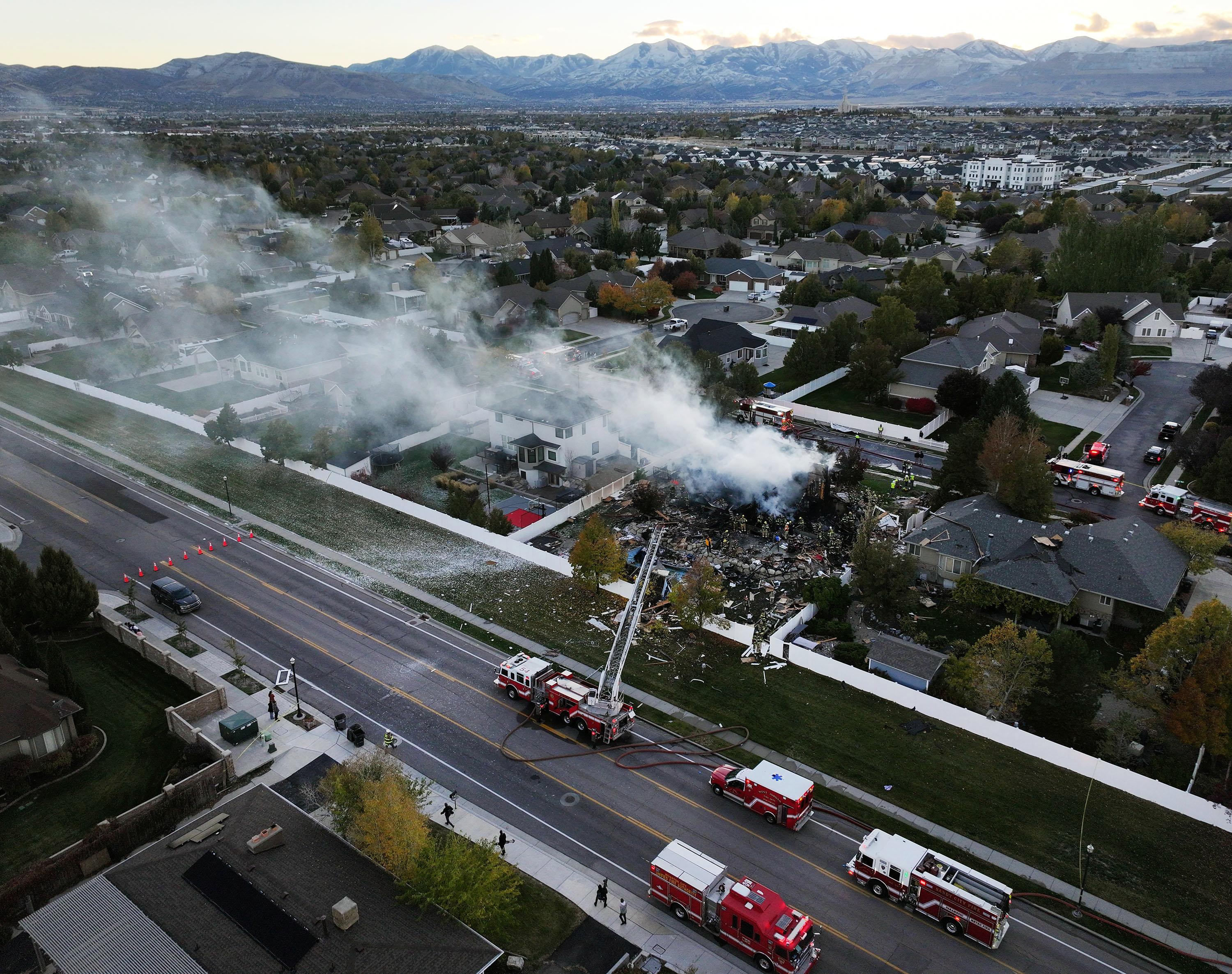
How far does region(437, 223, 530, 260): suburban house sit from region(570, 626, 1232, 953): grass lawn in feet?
275

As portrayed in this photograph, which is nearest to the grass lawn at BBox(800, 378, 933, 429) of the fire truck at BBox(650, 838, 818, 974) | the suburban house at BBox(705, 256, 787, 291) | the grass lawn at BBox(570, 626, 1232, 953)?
the grass lawn at BBox(570, 626, 1232, 953)

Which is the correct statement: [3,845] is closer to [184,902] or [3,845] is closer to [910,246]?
[184,902]

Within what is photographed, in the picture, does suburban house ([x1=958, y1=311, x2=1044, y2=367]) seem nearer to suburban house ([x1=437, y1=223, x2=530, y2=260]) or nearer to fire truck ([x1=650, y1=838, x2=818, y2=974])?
fire truck ([x1=650, y1=838, x2=818, y2=974])

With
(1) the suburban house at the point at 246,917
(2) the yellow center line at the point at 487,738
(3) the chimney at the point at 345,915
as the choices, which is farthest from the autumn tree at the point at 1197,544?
(3) the chimney at the point at 345,915

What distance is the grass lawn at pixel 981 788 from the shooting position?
2331cm

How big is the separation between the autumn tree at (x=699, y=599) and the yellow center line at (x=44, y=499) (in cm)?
3038

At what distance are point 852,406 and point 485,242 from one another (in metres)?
64.1

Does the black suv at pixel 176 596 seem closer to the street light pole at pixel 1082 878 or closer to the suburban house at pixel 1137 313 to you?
the street light pole at pixel 1082 878

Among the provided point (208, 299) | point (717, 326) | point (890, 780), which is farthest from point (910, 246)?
point (890, 780)

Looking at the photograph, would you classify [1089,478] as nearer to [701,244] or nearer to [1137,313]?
[1137,313]

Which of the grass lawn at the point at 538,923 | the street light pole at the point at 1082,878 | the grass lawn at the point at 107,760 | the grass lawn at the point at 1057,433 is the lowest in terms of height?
the street light pole at the point at 1082,878

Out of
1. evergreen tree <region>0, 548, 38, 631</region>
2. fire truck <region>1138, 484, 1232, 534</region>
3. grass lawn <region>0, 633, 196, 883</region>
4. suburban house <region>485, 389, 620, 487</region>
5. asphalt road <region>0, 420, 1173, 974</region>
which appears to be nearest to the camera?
asphalt road <region>0, 420, 1173, 974</region>

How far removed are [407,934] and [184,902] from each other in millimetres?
5249

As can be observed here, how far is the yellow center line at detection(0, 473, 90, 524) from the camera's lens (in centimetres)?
4412
